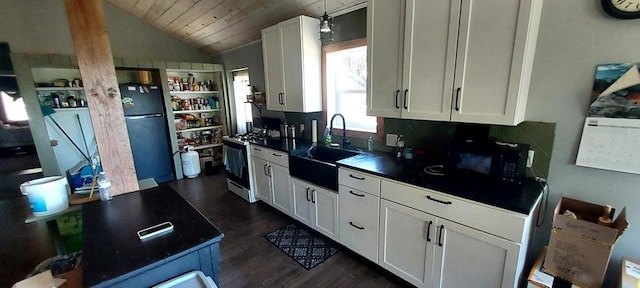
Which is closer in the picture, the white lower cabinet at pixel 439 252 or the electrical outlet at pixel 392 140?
the white lower cabinet at pixel 439 252

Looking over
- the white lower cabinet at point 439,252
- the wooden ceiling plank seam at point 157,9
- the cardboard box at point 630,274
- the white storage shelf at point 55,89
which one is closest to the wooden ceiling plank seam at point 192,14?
the wooden ceiling plank seam at point 157,9

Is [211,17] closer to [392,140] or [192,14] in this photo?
[192,14]

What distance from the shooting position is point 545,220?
65.4 inches

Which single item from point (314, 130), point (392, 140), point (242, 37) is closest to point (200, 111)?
point (242, 37)

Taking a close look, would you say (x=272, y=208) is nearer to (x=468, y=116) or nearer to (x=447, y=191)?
(x=447, y=191)

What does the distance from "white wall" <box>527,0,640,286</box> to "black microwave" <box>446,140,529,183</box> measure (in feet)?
0.80

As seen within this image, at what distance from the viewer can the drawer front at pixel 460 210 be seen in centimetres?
133

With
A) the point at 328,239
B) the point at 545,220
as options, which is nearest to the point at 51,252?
the point at 328,239

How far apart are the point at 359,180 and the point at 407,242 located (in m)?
0.56

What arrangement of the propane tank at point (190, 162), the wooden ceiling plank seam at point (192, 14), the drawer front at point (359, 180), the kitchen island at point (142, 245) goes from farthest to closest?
the propane tank at point (190, 162), the wooden ceiling plank seam at point (192, 14), the drawer front at point (359, 180), the kitchen island at point (142, 245)

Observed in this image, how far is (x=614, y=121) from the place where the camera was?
1.37 m

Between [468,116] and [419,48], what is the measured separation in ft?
1.84

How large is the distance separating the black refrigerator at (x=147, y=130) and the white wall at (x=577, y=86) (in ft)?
15.7

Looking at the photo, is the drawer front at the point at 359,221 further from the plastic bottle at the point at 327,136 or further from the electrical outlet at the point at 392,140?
the plastic bottle at the point at 327,136
